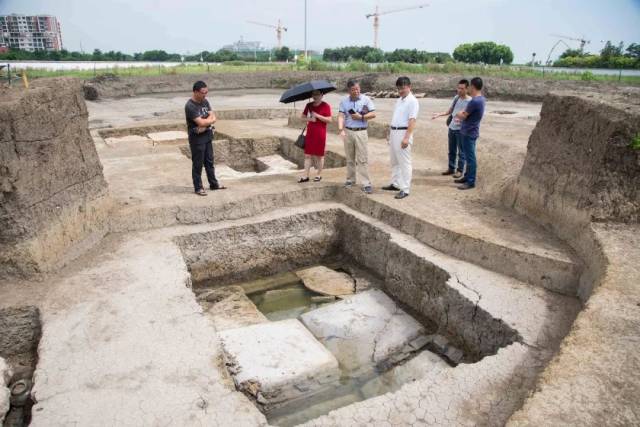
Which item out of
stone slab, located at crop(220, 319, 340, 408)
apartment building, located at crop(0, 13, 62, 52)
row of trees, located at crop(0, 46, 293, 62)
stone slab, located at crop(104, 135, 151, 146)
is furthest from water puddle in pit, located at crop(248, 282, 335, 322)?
apartment building, located at crop(0, 13, 62, 52)

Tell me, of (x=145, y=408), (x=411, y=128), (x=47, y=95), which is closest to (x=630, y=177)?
(x=411, y=128)

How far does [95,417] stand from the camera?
291 centimetres

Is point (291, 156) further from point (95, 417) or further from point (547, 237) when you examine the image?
point (95, 417)

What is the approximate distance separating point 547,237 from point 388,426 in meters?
3.18

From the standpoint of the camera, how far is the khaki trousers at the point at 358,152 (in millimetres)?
6344

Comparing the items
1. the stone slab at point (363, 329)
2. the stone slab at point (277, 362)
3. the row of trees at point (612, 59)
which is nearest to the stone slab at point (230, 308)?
the stone slab at point (277, 362)

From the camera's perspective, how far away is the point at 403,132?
6055 millimetres

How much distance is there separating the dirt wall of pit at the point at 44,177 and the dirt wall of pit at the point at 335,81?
1735 cm

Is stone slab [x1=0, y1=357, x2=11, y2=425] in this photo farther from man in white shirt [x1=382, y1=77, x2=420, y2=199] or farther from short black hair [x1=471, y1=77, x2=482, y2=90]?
short black hair [x1=471, y1=77, x2=482, y2=90]

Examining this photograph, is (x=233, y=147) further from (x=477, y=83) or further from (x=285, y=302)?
(x=477, y=83)

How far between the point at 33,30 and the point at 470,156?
391ft

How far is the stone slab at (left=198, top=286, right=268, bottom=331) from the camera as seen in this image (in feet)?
16.2

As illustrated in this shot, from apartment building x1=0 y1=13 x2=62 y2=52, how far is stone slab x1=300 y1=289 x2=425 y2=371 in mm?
104171

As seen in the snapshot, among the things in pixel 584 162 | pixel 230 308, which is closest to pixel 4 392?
pixel 230 308
